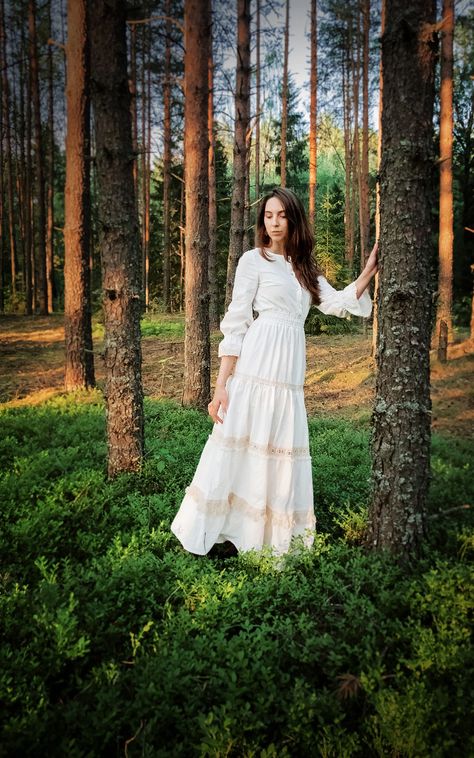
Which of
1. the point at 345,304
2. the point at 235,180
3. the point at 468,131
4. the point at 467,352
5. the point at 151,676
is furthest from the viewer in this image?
the point at 468,131

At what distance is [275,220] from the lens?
3.43 meters

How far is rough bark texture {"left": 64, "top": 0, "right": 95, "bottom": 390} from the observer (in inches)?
309

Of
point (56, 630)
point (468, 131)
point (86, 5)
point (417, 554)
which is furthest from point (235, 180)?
point (468, 131)

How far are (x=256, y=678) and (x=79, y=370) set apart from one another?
6964 mm

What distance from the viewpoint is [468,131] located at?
66.6 feet

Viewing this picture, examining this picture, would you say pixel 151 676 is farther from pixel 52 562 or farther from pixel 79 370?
pixel 79 370

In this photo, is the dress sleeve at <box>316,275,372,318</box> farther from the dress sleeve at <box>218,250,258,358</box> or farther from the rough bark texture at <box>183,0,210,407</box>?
the rough bark texture at <box>183,0,210,407</box>

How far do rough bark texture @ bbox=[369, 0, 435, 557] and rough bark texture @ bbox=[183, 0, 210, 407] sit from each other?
4.66 m

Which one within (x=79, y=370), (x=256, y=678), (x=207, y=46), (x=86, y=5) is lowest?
(x=256, y=678)

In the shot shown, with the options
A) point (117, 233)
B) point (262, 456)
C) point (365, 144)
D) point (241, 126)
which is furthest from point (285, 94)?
point (262, 456)

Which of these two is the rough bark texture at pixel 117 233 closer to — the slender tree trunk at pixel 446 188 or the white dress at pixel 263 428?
the white dress at pixel 263 428

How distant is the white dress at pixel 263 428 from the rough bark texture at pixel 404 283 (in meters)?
0.46

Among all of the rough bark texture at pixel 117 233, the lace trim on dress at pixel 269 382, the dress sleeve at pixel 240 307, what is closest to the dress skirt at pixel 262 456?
the lace trim on dress at pixel 269 382

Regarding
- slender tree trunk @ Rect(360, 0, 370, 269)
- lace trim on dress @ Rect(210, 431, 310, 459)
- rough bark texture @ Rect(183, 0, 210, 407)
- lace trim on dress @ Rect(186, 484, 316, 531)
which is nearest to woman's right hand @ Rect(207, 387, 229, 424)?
lace trim on dress @ Rect(210, 431, 310, 459)
